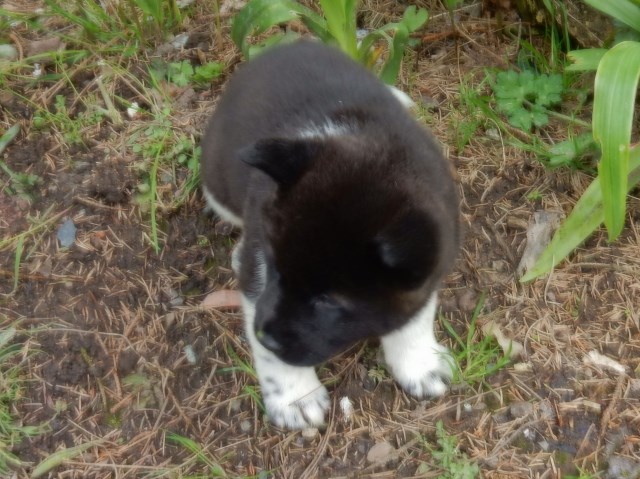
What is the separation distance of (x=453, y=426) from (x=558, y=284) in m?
0.82

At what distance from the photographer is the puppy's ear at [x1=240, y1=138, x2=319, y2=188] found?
195 centimetres

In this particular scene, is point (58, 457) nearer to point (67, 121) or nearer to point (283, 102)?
point (283, 102)

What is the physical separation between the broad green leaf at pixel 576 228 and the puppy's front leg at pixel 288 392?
41.3 inches

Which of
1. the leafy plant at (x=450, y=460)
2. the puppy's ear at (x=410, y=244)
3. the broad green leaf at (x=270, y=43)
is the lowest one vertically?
the leafy plant at (x=450, y=460)

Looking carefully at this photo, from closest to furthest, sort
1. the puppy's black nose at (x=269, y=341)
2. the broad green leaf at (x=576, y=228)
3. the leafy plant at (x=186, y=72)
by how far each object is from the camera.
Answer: the puppy's black nose at (x=269, y=341), the broad green leaf at (x=576, y=228), the leafy plant at (x=186, y=72)

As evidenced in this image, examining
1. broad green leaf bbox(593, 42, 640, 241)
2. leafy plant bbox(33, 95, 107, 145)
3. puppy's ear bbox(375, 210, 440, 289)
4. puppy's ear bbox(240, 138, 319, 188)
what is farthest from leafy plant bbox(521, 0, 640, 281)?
leafy plant bbox(33, 95, 107, 145)

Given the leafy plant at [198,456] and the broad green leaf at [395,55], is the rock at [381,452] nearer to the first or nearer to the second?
the leafy plant at [198,456]

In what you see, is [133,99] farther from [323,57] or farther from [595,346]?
[595,346]

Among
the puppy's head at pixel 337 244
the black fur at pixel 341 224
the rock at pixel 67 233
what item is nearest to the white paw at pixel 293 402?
the black fur at pixel 341 224

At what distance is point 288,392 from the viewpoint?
2.69 metres

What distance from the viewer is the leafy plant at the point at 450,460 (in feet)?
8.38

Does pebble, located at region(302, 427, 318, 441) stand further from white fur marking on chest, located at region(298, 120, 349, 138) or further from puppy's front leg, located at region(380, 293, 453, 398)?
white fur marking on chest, located at region(298, 120, 349, 138)

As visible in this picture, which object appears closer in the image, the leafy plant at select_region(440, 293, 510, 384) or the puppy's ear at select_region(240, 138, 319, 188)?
the puppy's ear at select_region(240, 138, 319, 188)

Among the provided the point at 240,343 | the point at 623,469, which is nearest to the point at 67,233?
the point at 240,343
